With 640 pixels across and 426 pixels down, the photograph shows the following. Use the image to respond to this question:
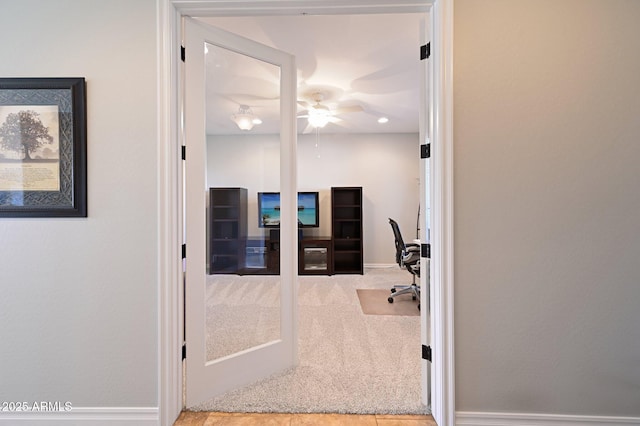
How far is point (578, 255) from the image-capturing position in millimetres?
1367

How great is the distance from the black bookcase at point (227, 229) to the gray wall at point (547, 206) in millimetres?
1417

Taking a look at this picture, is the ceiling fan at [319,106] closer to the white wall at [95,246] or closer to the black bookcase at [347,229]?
the black bookcase at [347,229]

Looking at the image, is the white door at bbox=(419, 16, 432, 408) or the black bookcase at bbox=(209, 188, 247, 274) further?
the black bookcase at bbox=(209, 188, 247, 274)

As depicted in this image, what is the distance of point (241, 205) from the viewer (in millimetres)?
2025

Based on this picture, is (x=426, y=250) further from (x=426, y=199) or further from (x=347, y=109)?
(x=347, y=109)

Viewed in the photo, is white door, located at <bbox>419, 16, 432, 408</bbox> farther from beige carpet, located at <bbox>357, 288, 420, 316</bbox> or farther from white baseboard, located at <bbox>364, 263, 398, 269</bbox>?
white baseboard, located at <bbox>364, 263, 398, 269</bbox>

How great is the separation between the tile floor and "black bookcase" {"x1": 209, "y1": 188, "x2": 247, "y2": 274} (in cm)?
80

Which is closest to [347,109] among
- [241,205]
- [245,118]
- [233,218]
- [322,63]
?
[322,63]

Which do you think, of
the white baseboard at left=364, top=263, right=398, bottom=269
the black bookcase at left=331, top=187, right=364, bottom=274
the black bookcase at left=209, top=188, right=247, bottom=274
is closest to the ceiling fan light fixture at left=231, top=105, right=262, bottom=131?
the black bookcase at left=209, top=188, right=247, bottom=274

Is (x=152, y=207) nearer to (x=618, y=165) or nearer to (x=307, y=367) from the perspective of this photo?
(x=307, y=367)

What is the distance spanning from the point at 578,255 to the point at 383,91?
268cm

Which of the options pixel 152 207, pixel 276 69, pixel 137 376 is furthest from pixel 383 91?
pixel 137 376

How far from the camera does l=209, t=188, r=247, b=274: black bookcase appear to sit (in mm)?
1735

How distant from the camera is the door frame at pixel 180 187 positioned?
1368mm
